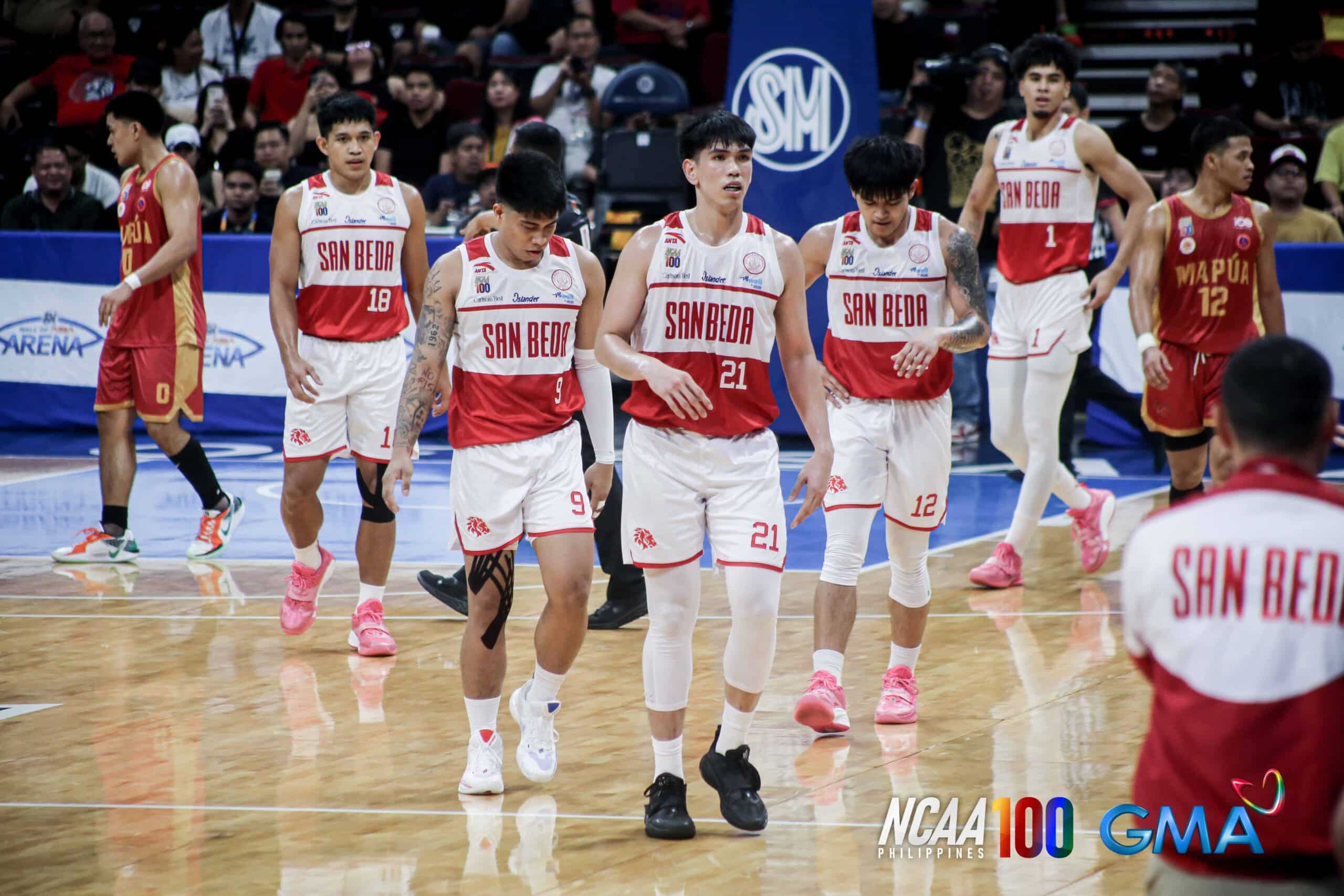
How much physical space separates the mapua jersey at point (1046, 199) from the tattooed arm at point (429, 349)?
3.55m

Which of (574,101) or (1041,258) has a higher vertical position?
(574,101)

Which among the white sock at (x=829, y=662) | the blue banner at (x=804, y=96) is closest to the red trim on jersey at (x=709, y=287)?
the white sock at (x=829, y=662)

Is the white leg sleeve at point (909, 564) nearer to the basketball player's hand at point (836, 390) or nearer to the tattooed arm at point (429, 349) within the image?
the basketball player's hand at point (836, 390)

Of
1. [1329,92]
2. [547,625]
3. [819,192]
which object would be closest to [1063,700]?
[547,625]

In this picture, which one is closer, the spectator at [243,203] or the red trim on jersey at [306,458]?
the red trim on jersey at [306,458]

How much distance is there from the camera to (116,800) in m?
4.77

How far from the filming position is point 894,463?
5.54 m

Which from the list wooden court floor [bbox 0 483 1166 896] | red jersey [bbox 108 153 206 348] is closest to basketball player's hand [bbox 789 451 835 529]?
wooden court floor [bbox 0 483 1166 896]

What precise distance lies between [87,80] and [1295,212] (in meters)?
10.7

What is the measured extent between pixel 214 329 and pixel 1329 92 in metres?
9.00

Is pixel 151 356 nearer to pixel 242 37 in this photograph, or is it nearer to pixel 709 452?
pixel 709 452

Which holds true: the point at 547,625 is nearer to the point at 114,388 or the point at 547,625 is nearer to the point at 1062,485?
the point at 1062,485

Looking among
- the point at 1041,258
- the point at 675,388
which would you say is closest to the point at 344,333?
the point at 675,388

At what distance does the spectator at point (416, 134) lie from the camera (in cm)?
1377
